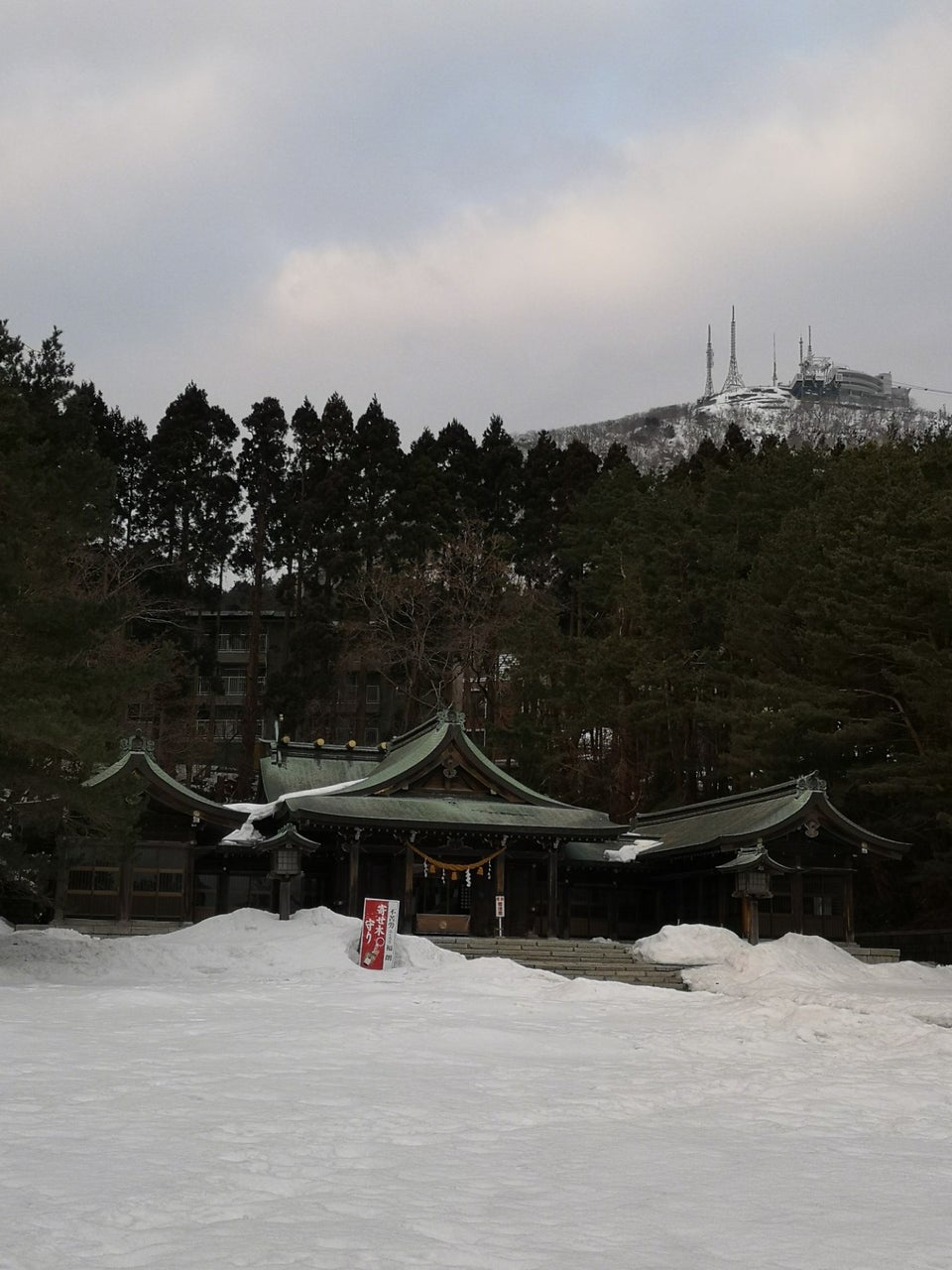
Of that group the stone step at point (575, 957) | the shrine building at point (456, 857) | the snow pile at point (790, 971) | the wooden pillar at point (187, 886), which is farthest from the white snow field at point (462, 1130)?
the wooden pillar at point (187, 886)

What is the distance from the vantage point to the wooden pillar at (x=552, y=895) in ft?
100

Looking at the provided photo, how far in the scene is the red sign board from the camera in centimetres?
2183

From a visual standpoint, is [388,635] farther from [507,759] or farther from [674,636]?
[674,636]

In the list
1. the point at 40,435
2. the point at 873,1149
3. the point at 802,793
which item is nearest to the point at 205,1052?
the point at 873,1149

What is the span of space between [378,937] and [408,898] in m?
8.08

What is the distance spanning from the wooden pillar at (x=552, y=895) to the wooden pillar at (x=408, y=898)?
138 inches

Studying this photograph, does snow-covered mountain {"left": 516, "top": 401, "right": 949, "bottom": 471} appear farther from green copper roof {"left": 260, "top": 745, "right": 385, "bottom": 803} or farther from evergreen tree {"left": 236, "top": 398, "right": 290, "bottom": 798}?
green copper roof {"left": 260, "top": 745, "right": 385, "bottom": 803}

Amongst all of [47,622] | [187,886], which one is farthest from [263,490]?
[47,622]

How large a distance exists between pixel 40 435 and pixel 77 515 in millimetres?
2094

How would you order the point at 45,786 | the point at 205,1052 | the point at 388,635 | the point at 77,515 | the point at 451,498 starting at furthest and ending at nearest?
1. the point at 451,498
2. the point at 388,635
3. the point at 77,515
4. the point at 45,786
5. the point at 205,1052

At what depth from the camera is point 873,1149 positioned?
871 cm

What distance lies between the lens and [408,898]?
29.9m

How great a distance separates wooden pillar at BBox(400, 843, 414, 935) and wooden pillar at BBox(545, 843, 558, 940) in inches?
138

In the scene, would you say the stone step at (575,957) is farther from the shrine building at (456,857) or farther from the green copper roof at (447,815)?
the green copper roof at (447,815)
